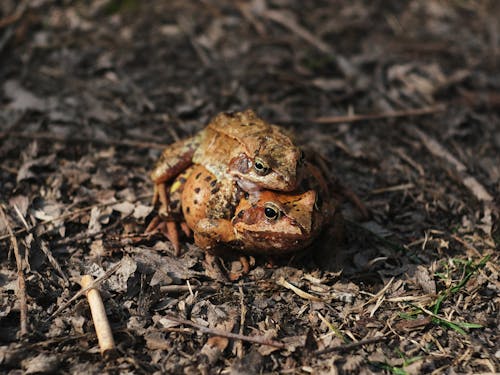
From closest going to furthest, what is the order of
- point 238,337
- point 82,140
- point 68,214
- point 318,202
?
point 238,337 → point 318,202 → point 68,214 → point 82,140

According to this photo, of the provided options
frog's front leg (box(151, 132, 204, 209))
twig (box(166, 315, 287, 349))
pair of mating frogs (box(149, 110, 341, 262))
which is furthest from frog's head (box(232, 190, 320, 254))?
frog's front leg (box(151, 132, 204, 209))

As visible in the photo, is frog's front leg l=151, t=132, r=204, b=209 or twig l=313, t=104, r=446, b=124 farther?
twig l=313, t=104, r=446, b=124

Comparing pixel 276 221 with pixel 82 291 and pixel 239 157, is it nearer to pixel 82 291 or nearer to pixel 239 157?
pixel 239 157

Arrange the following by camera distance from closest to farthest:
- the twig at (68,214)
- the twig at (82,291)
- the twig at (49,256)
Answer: the twig at (82,291)
the twig at (49,256)
the twig at (68,214)

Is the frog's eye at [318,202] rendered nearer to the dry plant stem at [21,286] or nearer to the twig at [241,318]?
the twig at [241,318]

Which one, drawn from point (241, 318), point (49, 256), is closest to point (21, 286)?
point (49, 256)

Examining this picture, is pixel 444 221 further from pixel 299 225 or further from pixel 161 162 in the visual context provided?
pixel 161 162

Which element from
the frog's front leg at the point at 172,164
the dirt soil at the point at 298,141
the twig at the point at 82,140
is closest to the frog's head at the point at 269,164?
the frog's front leg at the point at 172,164

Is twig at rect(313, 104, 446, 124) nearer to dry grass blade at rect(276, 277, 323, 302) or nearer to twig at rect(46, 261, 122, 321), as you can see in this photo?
dry grass blade at rect(276, 277, 323, 302)
